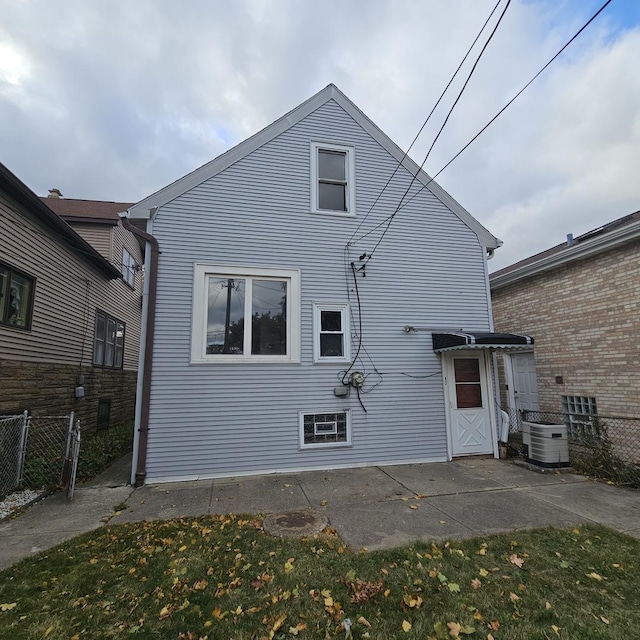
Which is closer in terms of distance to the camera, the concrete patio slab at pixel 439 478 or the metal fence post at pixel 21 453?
the concrete patio slab at pixel 439 478

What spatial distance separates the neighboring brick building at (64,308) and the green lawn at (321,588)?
5223 mm

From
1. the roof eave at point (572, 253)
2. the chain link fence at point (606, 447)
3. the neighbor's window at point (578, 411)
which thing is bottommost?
the chain link fence at point (606, 447)

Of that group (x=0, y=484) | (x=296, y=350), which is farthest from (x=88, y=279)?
(x=296, y=350)

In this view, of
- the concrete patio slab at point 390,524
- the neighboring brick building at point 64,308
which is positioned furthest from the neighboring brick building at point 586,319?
the neighboring brick building at point 64,308

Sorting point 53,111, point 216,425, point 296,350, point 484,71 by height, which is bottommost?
point 216,425

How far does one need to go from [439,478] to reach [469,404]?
217cm

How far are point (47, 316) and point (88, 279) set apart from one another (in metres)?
2.55

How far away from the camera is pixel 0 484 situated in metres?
5.77

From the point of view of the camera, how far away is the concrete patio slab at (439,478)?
19.3ft

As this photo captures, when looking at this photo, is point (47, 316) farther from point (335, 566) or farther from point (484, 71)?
point (484, 71)

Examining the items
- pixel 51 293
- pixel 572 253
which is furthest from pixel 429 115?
pixel 51 293

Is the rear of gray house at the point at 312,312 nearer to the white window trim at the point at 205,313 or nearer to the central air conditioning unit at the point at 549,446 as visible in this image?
the white window trim at the point at 205,313

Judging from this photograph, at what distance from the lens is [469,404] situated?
26.5ft

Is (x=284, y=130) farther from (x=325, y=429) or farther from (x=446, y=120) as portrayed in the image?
(x=325, y=429)
